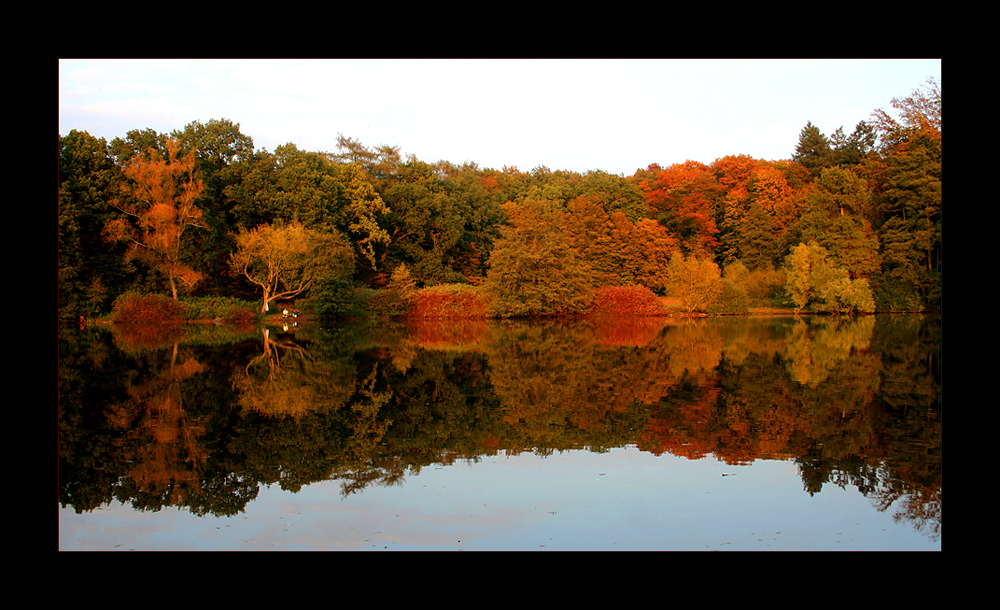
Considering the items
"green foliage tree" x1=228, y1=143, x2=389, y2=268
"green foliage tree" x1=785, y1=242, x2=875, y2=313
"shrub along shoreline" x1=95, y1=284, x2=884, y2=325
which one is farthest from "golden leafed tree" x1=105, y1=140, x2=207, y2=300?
"green foliage tree" x1=785, y1=242, x2=875, y2=313

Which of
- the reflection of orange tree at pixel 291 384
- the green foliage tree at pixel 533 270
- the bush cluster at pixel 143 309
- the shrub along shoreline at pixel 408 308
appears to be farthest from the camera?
the green foliage tree at pixel 533 270

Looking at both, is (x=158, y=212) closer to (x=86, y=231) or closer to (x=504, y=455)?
(x=86, y=231)

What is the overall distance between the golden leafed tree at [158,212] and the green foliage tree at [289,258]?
2616 mm

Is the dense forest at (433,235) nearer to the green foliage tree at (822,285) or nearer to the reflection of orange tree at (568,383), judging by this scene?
the green foliage tree at (822,285)

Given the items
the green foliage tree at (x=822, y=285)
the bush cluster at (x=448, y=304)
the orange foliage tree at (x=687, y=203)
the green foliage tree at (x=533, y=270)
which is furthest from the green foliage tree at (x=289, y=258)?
the orange foliage tree at (x=687, y=203)

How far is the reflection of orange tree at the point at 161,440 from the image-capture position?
253 inches

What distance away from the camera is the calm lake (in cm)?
511

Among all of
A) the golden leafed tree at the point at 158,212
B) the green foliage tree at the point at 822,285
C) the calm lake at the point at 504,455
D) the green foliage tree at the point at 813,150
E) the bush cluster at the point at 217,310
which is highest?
the green foliage tree at the point at 813,150

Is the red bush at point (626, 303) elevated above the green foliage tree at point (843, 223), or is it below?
below

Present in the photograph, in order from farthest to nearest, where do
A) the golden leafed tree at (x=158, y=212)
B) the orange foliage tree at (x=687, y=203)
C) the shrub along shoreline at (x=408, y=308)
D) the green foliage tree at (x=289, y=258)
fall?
the orange foliage tree at (x=687, y=203), the green foliage tree at (x=289, y=258), the golden leafed tree at (x=158, y=212), the shrub along shoreline at (x=408, y=308)

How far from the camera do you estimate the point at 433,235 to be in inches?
1693

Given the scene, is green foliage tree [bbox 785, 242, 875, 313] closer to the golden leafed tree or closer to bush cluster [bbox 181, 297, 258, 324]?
bush cluster [bbox 181, 297, 258, 324]
